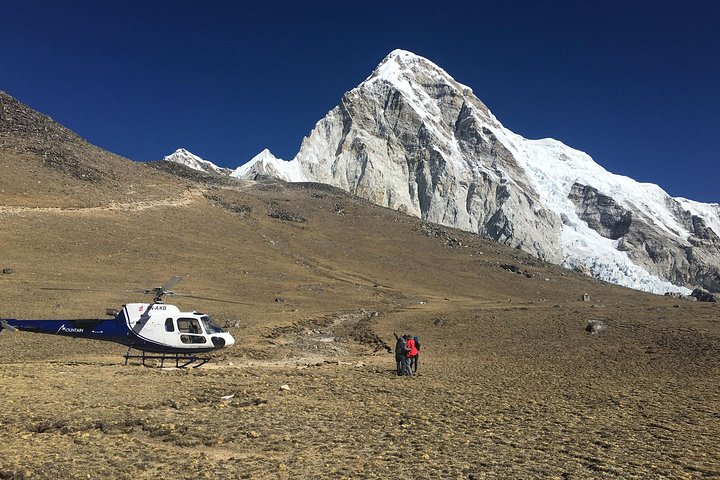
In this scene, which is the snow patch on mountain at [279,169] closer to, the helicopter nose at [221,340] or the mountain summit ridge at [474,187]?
the mountain summit ridge at [474,187]

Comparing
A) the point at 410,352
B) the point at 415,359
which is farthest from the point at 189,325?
the point at 415,359

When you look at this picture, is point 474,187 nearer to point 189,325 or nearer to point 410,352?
point 410,352

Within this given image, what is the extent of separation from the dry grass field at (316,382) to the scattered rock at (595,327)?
44 cm

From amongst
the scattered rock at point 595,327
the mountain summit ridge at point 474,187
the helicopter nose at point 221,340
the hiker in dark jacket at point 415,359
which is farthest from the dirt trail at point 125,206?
the mountain summit ridge at point 474,187

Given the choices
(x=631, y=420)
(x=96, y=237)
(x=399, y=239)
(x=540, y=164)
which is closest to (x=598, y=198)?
(x=540, y=164)

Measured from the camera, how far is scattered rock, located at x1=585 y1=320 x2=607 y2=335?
90.3ft

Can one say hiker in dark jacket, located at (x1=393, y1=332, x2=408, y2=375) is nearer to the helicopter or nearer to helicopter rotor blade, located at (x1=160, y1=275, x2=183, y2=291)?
the helicopter

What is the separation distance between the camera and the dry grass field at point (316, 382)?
829cm

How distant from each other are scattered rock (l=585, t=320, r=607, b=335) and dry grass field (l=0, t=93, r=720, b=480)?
436 millimetres

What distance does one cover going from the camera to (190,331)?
19.0 m

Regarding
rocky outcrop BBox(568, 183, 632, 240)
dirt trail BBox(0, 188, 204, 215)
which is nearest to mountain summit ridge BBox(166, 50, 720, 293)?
rocky outcrop BBox(568, 183, 632, 240)

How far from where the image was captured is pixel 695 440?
9.52m

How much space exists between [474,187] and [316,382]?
140 meters

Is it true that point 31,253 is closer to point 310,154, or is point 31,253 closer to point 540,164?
point 310,154
